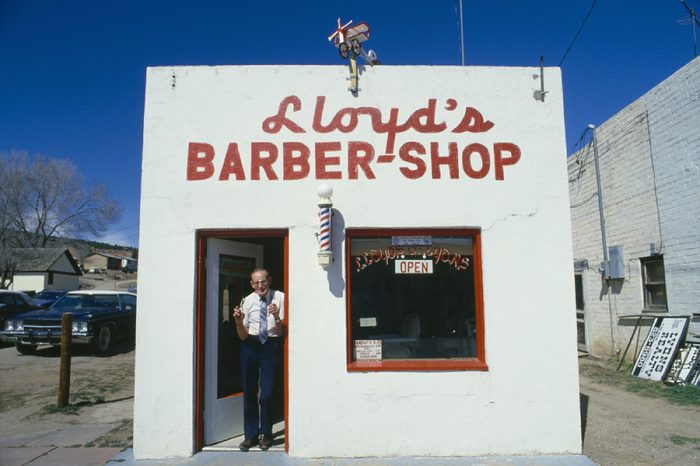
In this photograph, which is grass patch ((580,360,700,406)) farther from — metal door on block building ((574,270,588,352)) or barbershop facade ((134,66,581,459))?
barbershop facade ((134,66,581,459))

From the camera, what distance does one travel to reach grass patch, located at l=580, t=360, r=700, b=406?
8039 mm

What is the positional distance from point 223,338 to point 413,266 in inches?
93.4

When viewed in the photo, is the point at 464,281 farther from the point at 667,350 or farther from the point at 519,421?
the point at 667,350

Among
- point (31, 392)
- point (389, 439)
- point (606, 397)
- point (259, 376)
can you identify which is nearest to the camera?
point (389, 439)

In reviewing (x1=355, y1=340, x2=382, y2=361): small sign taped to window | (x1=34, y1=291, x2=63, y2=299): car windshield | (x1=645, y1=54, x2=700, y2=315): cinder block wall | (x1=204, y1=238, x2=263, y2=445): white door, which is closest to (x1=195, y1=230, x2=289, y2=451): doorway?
(x1=204, y1=238, x2=263, y2=445): white door

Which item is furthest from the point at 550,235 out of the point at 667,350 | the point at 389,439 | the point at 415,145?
the point at 667,350

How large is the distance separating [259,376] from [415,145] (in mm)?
3120

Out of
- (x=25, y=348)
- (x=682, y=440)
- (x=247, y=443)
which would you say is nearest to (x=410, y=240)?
(x=247, y=443)

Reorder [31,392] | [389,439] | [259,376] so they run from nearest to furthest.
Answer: [389,439]
[259,376]
[31,392]

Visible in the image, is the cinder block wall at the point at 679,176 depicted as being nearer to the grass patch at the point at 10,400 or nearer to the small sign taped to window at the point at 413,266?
the small sign taped to window at the point at 413,266

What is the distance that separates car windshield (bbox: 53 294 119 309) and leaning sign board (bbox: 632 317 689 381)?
1256 cm

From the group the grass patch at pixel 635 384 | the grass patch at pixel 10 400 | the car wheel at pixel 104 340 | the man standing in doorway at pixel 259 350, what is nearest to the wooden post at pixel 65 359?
the grass patch at pixel 10 400

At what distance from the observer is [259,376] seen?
5863 mm

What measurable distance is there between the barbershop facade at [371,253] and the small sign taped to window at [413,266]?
16 millimetres
